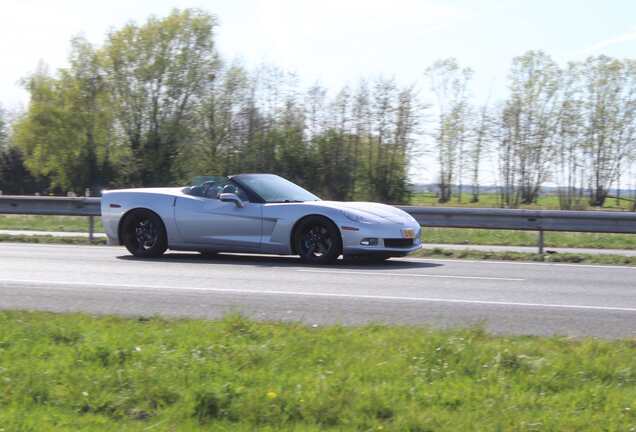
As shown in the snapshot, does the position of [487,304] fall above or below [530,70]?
below

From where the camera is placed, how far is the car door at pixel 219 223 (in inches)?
498

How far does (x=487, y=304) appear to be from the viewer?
8.78m

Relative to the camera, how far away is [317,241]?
1244 cm

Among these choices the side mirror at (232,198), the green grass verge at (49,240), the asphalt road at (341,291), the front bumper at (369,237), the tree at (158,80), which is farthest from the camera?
the tree at (158,80)

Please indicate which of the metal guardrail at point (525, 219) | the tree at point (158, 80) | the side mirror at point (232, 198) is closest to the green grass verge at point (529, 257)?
the metal guardrail at point (525, 219)

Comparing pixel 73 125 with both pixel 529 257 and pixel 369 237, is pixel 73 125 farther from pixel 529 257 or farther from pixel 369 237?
pixel 369 237

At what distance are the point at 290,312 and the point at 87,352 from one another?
257 centimetres

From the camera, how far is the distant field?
1407 inches

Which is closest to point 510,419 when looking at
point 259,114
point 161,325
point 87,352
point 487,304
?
point 87,352

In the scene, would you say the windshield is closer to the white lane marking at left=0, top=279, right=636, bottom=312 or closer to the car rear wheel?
the car rear wheel

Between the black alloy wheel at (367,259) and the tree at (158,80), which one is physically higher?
the tree at (158,80)

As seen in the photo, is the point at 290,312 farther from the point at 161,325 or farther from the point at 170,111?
the point at 170,111

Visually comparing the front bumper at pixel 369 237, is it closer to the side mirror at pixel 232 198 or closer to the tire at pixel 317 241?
the tire at pixel 317 241

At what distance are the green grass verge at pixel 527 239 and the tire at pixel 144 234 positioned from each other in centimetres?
710
